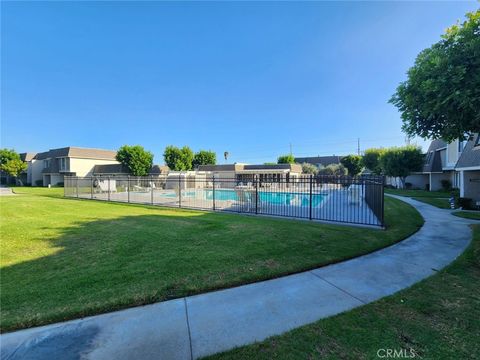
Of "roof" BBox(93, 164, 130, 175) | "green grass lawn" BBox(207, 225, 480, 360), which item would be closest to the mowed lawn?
"green grass lawn" BBox(207, 225, 480, 360)

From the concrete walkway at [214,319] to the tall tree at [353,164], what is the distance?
1756 inches

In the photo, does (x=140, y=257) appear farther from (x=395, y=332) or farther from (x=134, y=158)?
(x=134, y=158)

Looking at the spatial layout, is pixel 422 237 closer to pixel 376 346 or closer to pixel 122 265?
pixel 376 346

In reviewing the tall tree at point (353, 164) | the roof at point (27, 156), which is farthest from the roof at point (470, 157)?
the roof at point (27, 156)

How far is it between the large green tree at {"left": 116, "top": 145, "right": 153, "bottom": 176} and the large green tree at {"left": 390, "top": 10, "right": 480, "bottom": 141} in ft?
112

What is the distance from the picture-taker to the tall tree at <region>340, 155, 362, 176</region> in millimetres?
44781

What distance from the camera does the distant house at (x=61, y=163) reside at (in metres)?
36.3

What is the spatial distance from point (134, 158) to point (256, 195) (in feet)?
93.4

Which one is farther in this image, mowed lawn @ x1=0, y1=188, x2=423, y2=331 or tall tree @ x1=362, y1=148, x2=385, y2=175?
tall tree @ x1=362, y1=148, x2=385, y2=175

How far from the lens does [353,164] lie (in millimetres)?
45375

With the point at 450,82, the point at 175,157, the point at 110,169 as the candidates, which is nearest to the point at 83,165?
the point at 110,169

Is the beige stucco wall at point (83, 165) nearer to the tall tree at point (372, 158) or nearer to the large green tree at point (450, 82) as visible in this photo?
the large green tree at point (450, 82)

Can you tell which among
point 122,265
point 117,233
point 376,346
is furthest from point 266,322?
point 117,233
